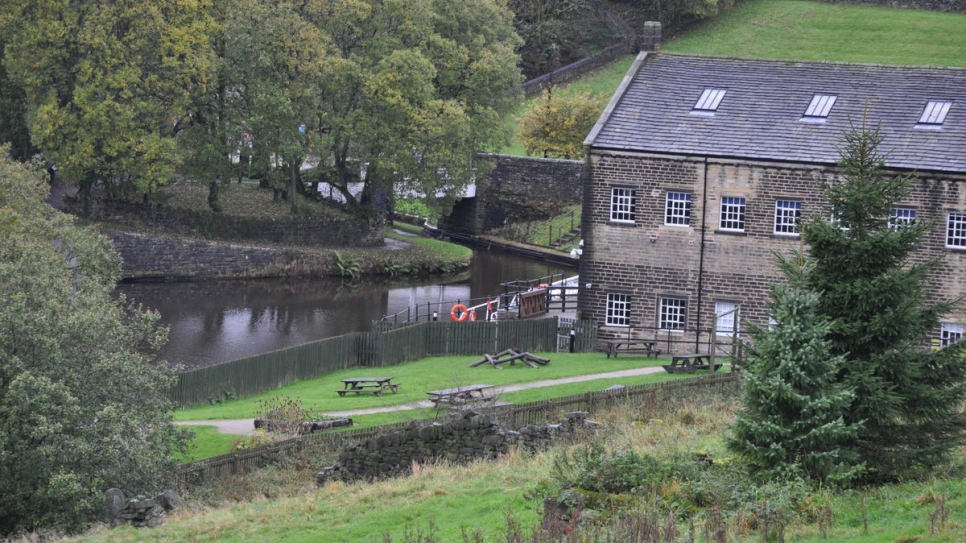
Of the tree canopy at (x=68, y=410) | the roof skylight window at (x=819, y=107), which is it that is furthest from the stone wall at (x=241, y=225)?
the tree canopy at (x=68, y=410)

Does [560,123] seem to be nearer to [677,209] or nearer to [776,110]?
[776,110]

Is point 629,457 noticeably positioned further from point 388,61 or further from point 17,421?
point 388,61

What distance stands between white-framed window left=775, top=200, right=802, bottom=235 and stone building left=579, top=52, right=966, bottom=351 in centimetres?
4

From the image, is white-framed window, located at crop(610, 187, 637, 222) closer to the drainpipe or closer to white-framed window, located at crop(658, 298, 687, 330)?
the drainpipe

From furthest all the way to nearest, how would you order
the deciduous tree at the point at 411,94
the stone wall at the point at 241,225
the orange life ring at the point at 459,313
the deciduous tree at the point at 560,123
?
the deciduous tree at the point at 560,123
the stone wall at the point at 241,225
the deciduous tree at the point at 411,94
the orange life ring at the point at 459,313

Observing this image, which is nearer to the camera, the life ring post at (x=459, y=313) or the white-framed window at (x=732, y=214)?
the white-framed window at (x=732, y=214)

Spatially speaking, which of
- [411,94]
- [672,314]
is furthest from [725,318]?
[411,94]

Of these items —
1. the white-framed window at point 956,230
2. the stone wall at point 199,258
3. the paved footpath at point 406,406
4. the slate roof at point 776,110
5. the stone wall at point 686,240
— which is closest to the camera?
the paved footpath at point 406,406

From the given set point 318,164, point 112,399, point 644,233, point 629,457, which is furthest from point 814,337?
point 318,164

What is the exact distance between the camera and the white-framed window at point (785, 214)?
141 feet

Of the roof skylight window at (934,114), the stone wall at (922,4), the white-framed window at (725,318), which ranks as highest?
the stone wall at (922,4)

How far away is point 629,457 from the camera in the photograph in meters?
21.8

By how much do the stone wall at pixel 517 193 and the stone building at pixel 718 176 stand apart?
29.6 meters

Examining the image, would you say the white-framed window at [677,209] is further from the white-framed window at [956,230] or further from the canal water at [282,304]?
the canal water at [282,304]
